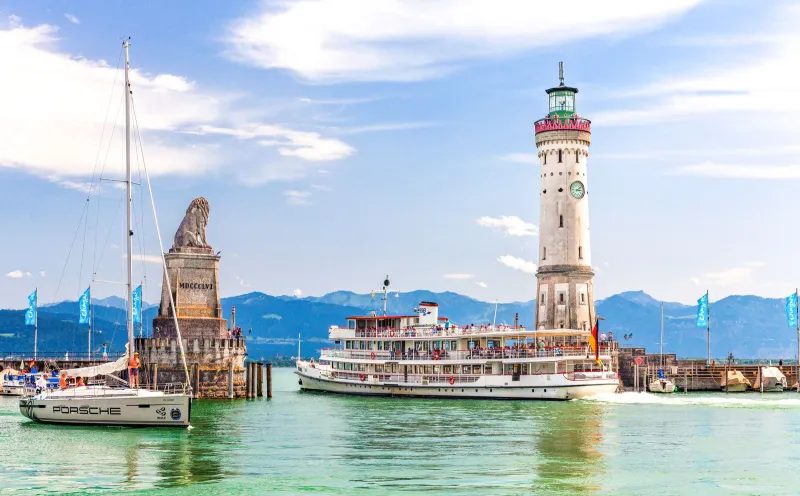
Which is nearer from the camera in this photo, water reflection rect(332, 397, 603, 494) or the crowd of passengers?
water reflection rect(332, 397, 603, 494)

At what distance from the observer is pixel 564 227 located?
90000 millimetres

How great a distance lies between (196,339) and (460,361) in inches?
736

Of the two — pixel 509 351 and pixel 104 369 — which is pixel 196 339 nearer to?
pixel 104 369

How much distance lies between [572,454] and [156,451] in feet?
54.8

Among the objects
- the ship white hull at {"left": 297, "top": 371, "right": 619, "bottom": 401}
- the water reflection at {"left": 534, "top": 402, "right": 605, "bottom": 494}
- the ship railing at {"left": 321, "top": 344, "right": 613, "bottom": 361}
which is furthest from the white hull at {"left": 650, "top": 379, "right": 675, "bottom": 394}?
the water reflection at {"left": 534, "top": 402, "right": 605, "bottom": 494}

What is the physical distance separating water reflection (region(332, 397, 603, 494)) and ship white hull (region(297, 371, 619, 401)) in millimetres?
3499

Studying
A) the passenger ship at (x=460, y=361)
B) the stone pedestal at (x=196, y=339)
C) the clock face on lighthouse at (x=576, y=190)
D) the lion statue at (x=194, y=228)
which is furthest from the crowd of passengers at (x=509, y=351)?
the lion statue at (x=194, y=228)

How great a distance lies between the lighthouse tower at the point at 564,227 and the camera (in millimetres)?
89562

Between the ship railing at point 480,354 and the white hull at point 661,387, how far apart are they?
1377 centimetres

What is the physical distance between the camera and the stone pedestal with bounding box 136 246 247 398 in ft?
248

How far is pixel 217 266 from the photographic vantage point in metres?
80.2

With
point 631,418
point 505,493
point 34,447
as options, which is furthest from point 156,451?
point 631,418

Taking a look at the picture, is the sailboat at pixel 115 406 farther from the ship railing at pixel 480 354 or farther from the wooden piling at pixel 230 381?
the ship railing at pixel 480 354

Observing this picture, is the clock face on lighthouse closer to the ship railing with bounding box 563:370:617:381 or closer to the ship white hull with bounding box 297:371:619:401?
the ship white hull with bounding box 297:371:619:401
